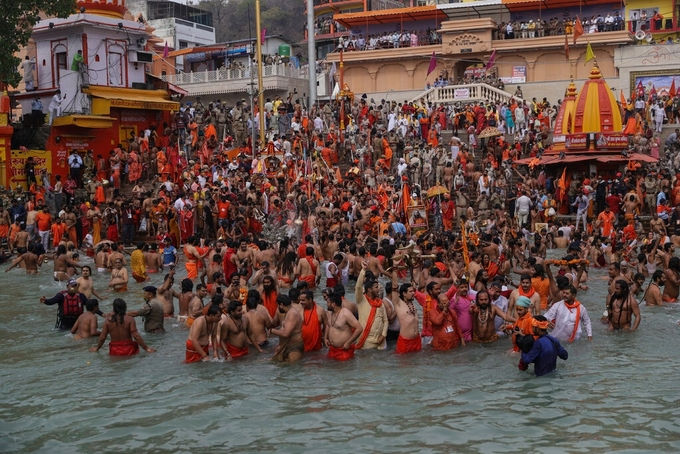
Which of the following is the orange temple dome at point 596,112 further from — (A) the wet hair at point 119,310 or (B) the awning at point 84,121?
(A) the wet hair at point 119,310

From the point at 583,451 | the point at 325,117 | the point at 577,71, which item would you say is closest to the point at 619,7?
the point at 577,71

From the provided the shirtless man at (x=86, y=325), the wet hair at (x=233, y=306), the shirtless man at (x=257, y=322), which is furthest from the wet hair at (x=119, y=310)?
the shirtless man at (x=257, y=322)

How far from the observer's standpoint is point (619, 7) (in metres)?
39.5

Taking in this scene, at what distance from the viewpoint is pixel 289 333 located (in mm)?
11188

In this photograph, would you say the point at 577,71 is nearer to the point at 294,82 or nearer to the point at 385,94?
the point at 385,94

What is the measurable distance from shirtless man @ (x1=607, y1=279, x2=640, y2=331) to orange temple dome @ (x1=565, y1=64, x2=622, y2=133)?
13.3 metres

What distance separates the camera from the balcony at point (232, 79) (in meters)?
40.0

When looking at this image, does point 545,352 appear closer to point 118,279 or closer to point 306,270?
point 306,270

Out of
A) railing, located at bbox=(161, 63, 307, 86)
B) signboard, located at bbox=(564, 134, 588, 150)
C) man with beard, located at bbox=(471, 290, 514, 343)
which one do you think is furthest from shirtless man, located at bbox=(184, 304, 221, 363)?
railing, located at bbox=(161, 63, 307, 86)

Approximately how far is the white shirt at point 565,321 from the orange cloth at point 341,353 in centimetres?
268

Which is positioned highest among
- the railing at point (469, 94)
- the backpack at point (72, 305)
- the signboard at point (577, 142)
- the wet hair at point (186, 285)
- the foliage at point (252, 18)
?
the foliage at point (252, 18)

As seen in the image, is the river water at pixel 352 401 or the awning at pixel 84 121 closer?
the river water at pixel 352 401

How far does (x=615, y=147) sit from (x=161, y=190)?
12.5 m

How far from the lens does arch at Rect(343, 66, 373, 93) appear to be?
40.8m
